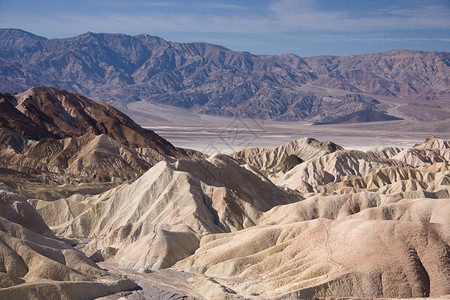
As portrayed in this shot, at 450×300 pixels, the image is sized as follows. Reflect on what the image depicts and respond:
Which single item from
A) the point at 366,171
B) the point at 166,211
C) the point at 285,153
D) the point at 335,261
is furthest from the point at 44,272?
the point at 285,153

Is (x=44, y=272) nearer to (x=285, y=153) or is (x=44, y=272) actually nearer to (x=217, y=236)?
(x=217, y=236)

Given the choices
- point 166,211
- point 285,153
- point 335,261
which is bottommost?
point 285,153

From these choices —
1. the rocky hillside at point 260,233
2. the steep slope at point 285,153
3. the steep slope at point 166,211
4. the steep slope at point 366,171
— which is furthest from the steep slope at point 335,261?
the steep slope at point 285,153

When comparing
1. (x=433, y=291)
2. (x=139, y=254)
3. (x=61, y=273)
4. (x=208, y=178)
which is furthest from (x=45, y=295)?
(x=208, y=178)

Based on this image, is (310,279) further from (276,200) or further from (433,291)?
(276,200)

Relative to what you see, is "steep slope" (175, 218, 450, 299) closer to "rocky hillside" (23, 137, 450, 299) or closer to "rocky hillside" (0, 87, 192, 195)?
"rocky hillside" (23, 137, 450, 299)

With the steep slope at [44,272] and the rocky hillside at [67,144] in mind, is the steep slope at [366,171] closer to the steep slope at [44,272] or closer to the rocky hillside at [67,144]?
the rocky hillside at [67,144]
